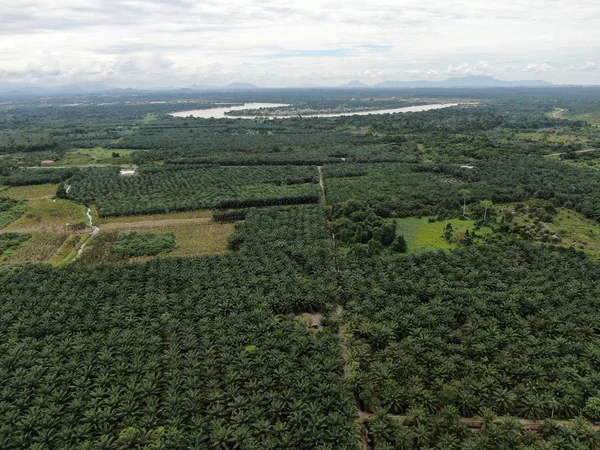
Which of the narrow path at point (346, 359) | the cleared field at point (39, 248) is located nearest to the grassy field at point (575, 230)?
the narrow path at point (346, 359)

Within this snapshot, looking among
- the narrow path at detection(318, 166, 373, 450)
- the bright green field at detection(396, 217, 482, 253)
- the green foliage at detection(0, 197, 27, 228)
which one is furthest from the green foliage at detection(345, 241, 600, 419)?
the green foliage at detection(0, 197, 27, 228)

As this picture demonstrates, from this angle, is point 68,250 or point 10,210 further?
point 10,210

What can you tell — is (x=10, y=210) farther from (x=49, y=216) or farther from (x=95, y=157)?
(x=95, y=157)

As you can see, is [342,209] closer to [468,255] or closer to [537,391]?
[468,255]

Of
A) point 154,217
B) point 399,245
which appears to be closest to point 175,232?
point 154,217

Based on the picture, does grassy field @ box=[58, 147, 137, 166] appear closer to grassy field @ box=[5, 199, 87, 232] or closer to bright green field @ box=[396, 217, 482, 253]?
grassy field @ box=[5, 199, 87, 232]

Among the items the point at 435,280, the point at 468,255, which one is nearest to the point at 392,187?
the point at 468,255
